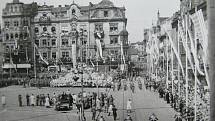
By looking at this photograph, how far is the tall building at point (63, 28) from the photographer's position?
2117 inches

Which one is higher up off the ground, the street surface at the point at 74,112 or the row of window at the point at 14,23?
the row of window at the point at 14,23

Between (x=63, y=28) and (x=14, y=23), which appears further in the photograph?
(x=63, y=28)

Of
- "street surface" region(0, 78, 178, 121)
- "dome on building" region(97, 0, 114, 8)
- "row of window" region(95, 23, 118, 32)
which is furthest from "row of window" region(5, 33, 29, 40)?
"street surface" region(0, 78, 178, 121)

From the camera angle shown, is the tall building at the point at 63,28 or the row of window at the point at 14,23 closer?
the row of window at the point at 14,23

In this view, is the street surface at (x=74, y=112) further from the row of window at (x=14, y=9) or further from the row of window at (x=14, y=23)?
the row of window at (x=14, y=23)

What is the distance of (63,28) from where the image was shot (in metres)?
54.7

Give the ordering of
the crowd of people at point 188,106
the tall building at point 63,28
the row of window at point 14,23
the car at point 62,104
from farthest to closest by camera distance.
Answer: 1. the tall building at point 63,28
2. the row of window at point 14,23
3. the car at point 62,104
4. the crowd of people at point 188,106

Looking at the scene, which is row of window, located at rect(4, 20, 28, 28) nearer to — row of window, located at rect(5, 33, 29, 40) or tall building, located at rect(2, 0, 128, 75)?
tall building, located at rect(2, 0, 128, 75)

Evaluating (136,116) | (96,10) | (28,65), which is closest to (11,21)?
(28,65)

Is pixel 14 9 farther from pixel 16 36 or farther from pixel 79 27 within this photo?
pixel 79 27

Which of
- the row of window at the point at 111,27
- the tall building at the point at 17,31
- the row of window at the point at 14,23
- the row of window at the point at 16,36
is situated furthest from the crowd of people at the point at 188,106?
the row of window at the point at 16,36

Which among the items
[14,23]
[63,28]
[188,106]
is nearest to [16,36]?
[14,23]

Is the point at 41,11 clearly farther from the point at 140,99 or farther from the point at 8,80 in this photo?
the point at 140,99

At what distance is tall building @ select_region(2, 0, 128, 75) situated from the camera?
2117 inches
